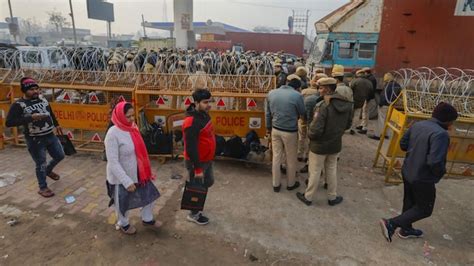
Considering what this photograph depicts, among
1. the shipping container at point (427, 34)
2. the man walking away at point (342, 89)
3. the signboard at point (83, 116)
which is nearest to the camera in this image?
the man walking away at point (342, 89)

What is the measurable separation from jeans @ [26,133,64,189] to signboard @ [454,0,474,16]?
1042 cm

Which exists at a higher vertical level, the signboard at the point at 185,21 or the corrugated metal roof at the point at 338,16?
the signboard at the point at 185,21

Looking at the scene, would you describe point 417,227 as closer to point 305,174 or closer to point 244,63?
point 305,174

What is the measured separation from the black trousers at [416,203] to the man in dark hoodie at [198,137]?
7.41ft

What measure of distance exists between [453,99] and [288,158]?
2970 mm

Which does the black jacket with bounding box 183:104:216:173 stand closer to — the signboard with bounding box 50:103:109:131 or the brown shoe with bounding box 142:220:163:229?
the brown shoe with bounding box 142:220:163:229

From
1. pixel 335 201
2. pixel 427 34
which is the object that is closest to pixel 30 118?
→ pixel 335 201

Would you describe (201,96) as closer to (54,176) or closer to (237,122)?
(237,122)

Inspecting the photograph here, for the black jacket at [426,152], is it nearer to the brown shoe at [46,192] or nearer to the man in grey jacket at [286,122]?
the man in grey jacket at [286,122]

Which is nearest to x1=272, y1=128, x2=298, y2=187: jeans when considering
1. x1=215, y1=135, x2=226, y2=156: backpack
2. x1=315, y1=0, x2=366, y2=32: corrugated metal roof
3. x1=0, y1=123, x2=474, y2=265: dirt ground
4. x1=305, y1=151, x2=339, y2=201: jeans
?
x1=0, y1=123, x2=474, y2=265: dirt ground

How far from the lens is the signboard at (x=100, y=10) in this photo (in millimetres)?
53406

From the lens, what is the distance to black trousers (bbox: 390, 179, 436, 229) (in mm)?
3262

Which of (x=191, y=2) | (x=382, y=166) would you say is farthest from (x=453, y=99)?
(x=191, y=2)

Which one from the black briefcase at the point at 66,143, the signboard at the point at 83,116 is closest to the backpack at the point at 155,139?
the signboard at the point at 83,116
